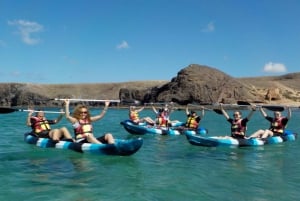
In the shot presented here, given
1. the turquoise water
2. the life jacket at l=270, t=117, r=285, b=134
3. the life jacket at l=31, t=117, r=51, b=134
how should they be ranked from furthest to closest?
the life jacket at l=270, t=117, r=285, b=134
the life jacket at l=31, t=117, r=51, b=134
the turquoise water

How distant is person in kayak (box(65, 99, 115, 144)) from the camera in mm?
12828

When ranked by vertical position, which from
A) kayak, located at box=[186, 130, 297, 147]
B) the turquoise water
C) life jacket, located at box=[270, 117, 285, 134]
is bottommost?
the turquoise water

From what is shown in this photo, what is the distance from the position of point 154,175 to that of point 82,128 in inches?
129

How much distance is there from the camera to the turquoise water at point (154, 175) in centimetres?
891

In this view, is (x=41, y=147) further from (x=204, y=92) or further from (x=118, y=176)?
(x=204, y=92)

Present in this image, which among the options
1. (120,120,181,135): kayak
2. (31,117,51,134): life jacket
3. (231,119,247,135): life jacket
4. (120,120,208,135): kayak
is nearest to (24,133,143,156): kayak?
(31,117,51,134): life jacket

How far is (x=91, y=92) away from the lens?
119 meters

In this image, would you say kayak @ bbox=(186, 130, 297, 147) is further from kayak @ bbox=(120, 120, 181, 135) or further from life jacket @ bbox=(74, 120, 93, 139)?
life jacket @ bbox=(74, 120, 93, 139)

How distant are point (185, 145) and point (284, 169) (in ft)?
19.0

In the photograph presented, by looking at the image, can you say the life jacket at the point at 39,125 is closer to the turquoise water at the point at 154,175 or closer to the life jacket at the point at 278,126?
the turquoise water at the point at 154,175

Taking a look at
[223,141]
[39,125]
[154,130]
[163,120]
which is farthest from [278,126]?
[39,125]

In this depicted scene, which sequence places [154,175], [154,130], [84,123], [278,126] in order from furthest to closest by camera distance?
[154,130] < [278,126] < [84,123] < [154,175]

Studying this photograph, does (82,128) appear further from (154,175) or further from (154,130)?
(154,130)

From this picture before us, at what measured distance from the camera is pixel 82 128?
13.1m
